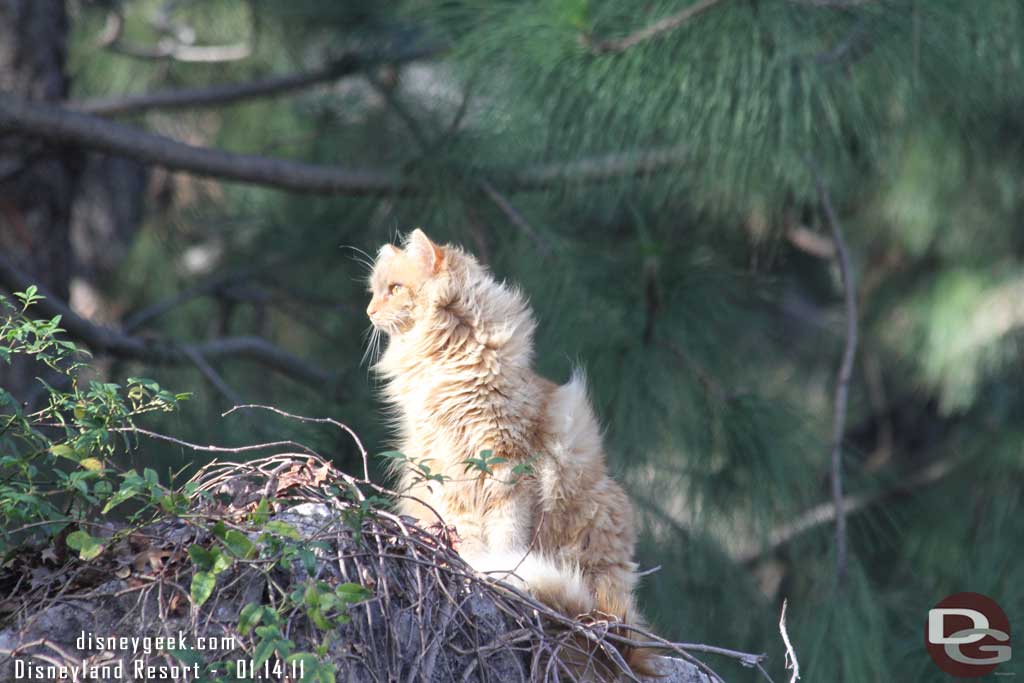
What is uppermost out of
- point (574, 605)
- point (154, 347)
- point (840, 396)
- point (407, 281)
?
point (407, 281)

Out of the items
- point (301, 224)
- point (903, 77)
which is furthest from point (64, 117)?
point (903, 77)

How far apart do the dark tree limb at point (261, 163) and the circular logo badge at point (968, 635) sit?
1.30 m

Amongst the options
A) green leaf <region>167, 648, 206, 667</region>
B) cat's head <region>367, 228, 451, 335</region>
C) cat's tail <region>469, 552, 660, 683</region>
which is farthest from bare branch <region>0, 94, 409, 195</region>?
green leaf <region>167, 648, 206, 667</region>

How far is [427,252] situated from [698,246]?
5.19ft

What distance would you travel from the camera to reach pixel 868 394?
5160mm

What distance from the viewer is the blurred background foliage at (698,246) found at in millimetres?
2316

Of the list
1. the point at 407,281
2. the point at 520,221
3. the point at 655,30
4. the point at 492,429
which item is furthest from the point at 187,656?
the point at 520,221

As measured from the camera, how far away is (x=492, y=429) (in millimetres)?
1902

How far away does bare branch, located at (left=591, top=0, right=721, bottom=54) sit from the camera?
2.11 m

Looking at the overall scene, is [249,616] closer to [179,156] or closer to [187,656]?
[187,656]

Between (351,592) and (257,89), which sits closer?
(351,592)

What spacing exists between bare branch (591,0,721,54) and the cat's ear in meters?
0.54

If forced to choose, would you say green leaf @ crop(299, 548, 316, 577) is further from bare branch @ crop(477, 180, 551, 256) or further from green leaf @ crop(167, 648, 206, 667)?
bare branch @ crop(477, 180, 551, 256)

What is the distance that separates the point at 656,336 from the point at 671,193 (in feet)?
1.30
